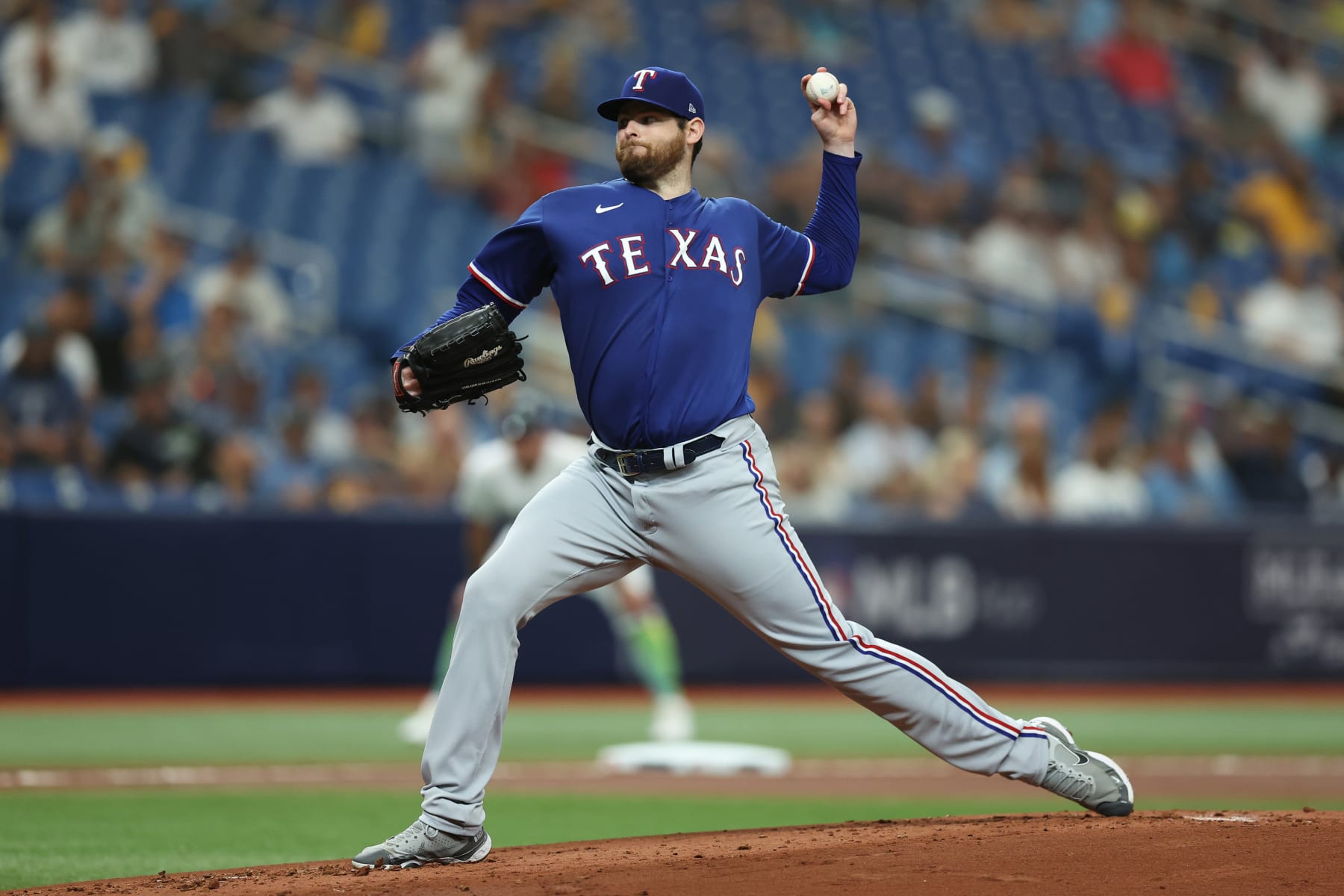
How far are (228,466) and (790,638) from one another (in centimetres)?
710

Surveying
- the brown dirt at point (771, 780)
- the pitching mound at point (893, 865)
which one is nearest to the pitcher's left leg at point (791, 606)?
the pitching mound at point (893, 865)

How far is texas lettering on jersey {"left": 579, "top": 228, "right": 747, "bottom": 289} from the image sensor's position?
4375 mm

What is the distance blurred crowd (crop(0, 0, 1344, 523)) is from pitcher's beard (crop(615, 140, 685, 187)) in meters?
6.68

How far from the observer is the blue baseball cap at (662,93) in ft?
14.4

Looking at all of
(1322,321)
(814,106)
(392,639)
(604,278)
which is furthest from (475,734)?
(1322,321)

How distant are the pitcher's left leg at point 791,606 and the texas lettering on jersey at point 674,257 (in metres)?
0.49

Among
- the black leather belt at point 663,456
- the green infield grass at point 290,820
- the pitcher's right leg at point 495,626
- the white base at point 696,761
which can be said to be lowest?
the green infield grass at point 290,820

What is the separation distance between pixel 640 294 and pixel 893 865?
1.65 metres

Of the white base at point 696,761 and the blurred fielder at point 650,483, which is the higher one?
the blurred fielder at point 650,483

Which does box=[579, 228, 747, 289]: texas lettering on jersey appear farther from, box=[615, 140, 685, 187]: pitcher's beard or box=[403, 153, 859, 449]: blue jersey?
box=[615, 140, 685, 187]: pitcher's beard

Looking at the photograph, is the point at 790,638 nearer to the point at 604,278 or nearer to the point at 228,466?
the point at 604,278

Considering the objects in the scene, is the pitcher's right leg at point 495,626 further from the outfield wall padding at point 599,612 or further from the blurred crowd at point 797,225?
the blurred crowd at point 797,225

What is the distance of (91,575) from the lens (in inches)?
407

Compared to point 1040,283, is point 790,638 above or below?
below
